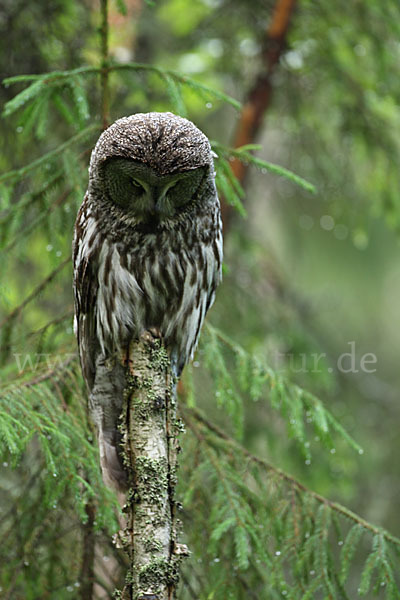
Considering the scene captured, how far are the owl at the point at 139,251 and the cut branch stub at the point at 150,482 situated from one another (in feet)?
1.74

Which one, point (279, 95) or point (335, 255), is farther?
point (335, 255)

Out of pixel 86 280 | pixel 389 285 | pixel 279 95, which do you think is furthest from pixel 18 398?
pixel 389 285

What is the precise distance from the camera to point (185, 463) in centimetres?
395

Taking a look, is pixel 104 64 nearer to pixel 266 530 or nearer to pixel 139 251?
pixel 139 251

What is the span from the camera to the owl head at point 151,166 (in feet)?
9.46

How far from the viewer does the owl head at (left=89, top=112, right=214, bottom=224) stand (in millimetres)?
2883

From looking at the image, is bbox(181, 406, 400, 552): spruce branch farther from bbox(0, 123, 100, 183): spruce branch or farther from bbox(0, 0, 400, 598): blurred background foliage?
bbox(0, 123, 100, 183): spruce branch

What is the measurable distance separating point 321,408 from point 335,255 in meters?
4.03

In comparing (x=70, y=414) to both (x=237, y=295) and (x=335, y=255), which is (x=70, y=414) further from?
(x=335, y=255)

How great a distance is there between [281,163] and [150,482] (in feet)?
14.4

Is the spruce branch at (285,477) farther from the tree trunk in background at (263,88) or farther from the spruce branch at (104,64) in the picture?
the tree trunk in background at (263,88)

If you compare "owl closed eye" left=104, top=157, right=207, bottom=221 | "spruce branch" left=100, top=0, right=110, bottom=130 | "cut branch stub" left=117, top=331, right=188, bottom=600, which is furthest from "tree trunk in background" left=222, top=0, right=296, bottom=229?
"cut branch stub" left=117, top=331, right=188, bottom=600

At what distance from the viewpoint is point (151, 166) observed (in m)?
2.89

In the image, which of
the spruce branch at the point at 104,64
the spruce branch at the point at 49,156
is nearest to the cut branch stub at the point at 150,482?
the spruce branch at the point at 49,156
